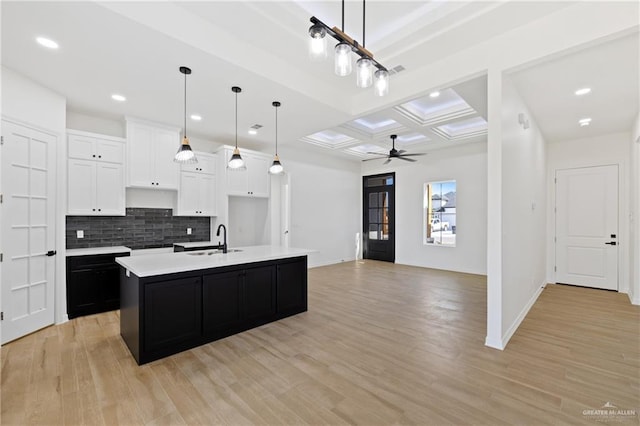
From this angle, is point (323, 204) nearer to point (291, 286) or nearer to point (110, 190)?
point (291, 286)

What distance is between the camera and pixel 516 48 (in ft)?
9.35

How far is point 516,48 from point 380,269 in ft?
17.6

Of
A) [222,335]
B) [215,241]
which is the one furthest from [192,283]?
[215,241]

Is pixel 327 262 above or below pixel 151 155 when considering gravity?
below

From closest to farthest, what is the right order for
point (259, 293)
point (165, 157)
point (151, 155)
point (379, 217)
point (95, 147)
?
1. point (259, 293)
2. point (95, 147)
3. point (151, 155)
4. point (165, 157)
5. point (379, 217)

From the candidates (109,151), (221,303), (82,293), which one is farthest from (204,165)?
(221,303)

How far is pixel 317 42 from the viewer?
1.87 meters

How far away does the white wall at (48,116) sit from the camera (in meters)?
3.12

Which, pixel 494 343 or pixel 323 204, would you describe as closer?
pixel 494 343

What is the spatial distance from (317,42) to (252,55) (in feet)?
5.37

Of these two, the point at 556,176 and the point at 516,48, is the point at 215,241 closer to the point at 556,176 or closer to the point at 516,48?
the point at 516,48

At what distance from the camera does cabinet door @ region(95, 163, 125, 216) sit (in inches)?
167

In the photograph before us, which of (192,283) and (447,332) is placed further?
(447,332)

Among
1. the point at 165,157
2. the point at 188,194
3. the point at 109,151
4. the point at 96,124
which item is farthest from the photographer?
the point at 188,194
